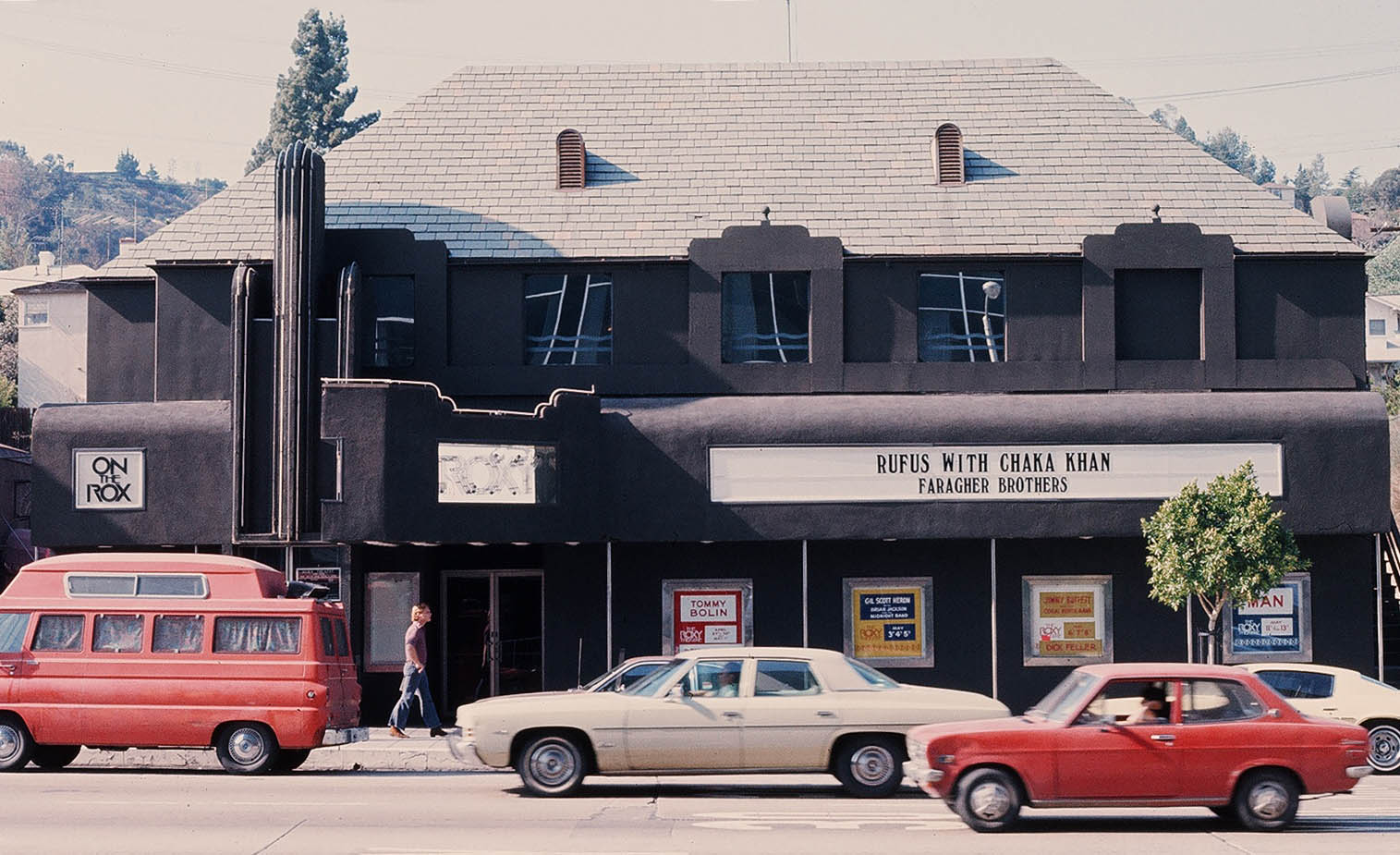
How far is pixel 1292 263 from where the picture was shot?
27531 millimetres

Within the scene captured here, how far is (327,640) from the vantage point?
19891 mm

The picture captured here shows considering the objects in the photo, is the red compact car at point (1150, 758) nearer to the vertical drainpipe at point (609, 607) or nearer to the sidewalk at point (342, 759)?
the sidewalk at point (342, 759)

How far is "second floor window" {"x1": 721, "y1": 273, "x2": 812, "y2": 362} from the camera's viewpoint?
27547 mm

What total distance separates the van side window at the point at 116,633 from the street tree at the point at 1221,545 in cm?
1419

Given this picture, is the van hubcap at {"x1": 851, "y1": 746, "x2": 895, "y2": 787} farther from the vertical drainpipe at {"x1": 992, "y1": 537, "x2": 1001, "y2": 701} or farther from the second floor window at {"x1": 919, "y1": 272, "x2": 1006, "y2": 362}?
the second floor window at {"x1": 919, "y1": 272, "x2": 1006, "y2": 362}

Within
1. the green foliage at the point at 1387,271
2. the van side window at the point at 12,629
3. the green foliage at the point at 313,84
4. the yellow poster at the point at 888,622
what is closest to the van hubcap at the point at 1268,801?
the yellow poster at the point at 888,622

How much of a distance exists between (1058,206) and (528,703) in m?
15.3

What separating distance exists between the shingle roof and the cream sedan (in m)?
11.9

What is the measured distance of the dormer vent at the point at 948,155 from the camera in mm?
29062

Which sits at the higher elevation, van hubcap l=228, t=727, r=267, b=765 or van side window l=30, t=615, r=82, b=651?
van side window l=30, t=615, r=82, b=651

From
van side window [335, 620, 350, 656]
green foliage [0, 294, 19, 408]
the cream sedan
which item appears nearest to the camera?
the cream sedan

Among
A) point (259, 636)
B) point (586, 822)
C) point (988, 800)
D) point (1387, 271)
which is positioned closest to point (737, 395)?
point (259, 636)

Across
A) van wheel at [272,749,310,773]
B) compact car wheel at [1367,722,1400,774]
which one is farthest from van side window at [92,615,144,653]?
compact car wheel at [1367,722,1400,774]

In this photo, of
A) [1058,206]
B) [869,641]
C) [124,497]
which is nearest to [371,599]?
[124,497]
